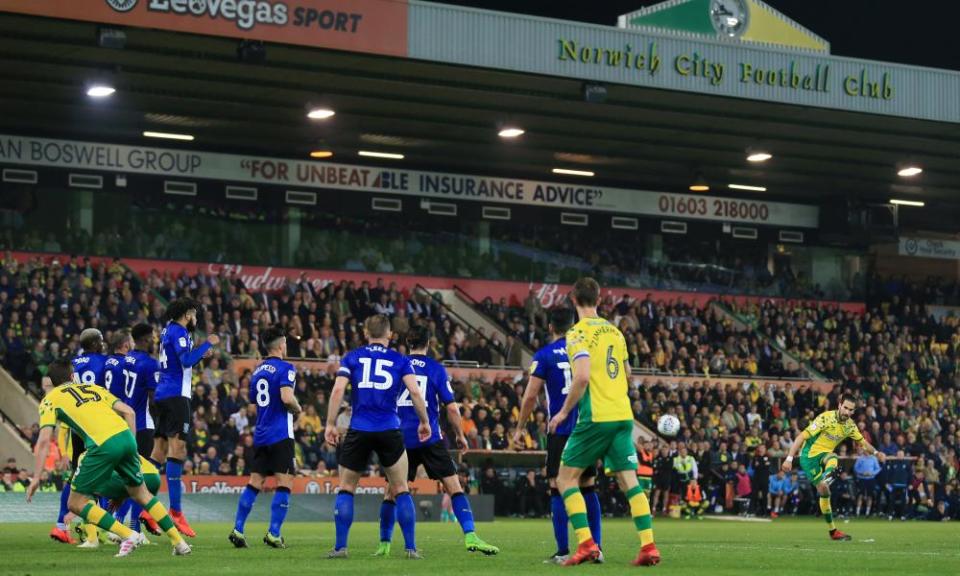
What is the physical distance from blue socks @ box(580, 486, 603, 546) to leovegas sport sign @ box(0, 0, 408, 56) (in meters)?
18.0

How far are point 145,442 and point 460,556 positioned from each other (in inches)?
161

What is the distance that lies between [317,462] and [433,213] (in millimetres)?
15179

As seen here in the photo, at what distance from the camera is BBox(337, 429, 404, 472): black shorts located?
1439cm

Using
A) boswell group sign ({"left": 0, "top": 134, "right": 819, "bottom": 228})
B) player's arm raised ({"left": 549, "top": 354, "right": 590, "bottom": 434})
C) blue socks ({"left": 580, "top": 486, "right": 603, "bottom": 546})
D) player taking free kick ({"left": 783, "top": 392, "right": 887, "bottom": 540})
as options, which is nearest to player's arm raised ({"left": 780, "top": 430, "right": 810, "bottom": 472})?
player taking free kick ({"left": 783, "top": 392, "right": 887, "bottom": 540})

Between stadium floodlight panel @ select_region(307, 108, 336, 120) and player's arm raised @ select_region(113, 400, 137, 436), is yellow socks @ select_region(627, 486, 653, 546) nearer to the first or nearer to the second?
player's arm raised @ select_region(113, 400, 137, 436)

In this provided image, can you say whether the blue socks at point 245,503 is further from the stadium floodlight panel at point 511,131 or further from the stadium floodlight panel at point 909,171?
the stadium floodlight panel at point 909,171

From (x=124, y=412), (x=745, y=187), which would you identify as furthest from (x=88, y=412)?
(x=745, y=187)

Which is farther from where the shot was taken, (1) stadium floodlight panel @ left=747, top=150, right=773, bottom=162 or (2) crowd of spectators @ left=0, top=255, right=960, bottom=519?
(1) stadium floodlight panel @ left=747, top=150, right=773, bottom=162

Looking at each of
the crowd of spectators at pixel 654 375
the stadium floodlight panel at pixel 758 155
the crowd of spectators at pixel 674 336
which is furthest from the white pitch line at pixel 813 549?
the stadium floodlight panel at pixel 758 155

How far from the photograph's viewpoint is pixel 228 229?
1709 inches

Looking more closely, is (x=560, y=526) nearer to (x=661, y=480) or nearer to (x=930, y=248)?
(x=661, y=480)

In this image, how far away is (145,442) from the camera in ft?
56.7

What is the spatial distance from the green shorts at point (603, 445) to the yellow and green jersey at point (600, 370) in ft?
0.21

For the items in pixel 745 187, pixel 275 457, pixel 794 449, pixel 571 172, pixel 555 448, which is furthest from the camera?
pixel 745 187
